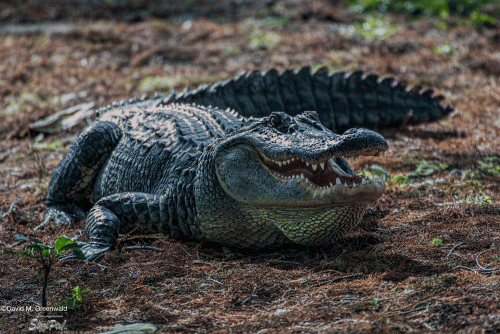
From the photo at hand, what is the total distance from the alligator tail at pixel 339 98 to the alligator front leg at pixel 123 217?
2237 millimetres

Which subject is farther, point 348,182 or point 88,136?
point 88,136

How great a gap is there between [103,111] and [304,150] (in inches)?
126

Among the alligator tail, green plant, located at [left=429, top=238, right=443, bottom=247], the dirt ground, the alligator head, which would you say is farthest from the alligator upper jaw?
the alligator tail

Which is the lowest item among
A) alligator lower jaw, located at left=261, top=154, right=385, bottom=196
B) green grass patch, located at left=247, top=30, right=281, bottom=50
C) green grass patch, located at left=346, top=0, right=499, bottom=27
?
alligator lower jaw, located at left=261, top=154, right=385, bottom=196

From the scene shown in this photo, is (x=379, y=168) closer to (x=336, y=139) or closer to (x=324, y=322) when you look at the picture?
(x=336, y=139)

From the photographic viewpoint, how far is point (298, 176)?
121 inches

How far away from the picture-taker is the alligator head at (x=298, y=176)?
9.44 feet

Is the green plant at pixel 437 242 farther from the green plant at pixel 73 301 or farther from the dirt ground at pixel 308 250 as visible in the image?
the green plant at pixel 73 301

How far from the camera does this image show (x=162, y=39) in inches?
457

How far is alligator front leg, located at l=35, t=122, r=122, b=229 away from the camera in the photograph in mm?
4730

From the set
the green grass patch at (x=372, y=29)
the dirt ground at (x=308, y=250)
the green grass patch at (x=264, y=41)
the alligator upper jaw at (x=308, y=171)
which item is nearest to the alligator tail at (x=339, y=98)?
the dirt ground at (x=308, y=250)

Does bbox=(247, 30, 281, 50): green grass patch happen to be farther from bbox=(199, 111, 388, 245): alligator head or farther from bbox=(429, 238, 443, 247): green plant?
bbox=(429, 238, 443, 247): green plant

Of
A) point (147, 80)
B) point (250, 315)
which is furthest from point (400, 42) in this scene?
point (250, 315)

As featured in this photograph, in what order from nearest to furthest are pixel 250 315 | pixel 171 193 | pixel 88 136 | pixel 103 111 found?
pixel 250 315 < pixel 171 193 < pixel 88 136 < pixel 103 111
